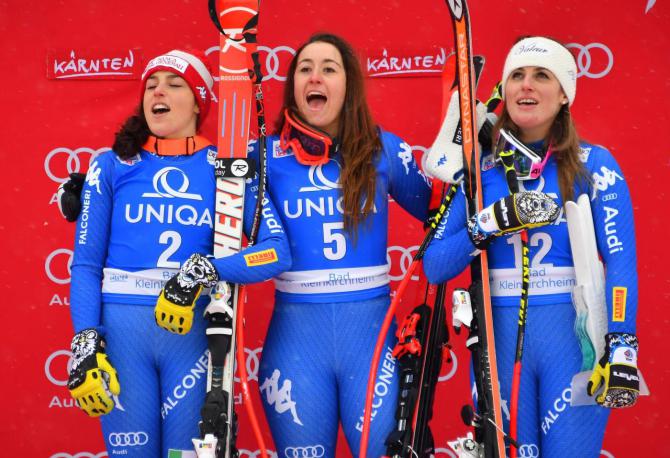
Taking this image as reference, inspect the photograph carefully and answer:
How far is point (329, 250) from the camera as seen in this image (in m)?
3.53

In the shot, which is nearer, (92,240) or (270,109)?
(92,240)

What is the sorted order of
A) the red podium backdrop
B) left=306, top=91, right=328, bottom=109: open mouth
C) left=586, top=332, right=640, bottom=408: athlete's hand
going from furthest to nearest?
the red podium backdrop → left=306, top=91, right=328, bottom=109: open mouth → left=586, top=332, right=640, bottom=408: athlete's hand

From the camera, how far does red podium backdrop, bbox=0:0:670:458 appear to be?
4668 mm

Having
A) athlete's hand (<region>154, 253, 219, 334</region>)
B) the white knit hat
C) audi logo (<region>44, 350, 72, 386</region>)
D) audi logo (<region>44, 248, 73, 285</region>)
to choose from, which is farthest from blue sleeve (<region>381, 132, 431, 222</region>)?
audi logo (<region>44, 350, 72, 386</region>)

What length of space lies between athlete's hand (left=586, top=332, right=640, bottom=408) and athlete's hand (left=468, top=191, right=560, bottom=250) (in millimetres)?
513

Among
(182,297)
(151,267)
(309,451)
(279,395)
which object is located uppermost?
(151,267)

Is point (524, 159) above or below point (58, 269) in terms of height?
above

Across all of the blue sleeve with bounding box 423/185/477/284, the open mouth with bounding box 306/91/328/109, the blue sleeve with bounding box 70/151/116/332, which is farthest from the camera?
the open mouth with bounding box 306/91/328/109

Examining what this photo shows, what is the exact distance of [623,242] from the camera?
3.20m

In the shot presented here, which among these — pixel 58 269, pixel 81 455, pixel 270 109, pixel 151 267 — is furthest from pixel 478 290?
pixel 81 455

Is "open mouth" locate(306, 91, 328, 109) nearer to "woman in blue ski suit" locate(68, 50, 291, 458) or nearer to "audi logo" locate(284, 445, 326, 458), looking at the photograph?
"woman in blue ski suit" locate(68, 50, 291, 458)

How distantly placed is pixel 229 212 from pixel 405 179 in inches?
30.9

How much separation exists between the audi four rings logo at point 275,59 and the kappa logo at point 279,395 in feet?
6.42

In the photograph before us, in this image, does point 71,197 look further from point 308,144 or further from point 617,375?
point 617,375
